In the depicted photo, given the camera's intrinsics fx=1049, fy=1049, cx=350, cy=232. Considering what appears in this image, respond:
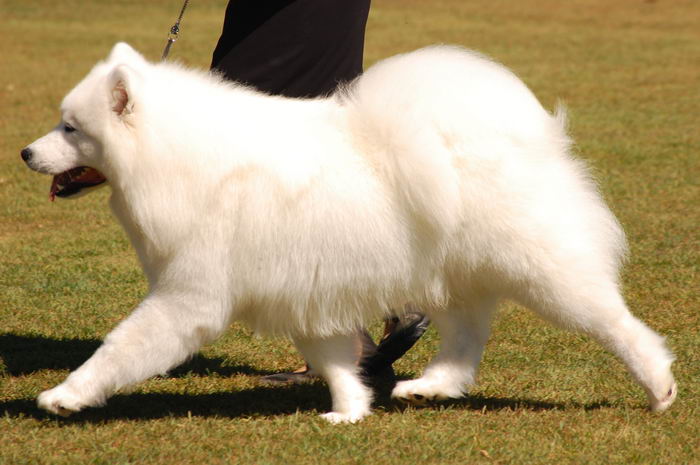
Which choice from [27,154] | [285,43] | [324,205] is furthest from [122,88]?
[285,43]

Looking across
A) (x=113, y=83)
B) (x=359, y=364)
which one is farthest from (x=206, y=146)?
(x=359, y=364)

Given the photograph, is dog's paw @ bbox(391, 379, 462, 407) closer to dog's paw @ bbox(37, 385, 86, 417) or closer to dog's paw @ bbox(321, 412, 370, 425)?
dog's paw @ bbox(321, 412, 370, 425)

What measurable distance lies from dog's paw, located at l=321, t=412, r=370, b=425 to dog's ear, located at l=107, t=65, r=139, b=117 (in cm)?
155

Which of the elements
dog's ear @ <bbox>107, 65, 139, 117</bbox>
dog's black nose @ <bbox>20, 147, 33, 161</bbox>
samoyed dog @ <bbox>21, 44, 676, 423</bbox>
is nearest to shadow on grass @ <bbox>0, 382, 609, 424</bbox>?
samoyed dog @ <bbox>21, 44, 676, 423</bbox>

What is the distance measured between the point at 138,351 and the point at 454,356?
1.44m

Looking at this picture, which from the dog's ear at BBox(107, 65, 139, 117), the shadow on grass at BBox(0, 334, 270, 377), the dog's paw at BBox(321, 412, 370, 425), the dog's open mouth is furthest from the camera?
the shadow on grass at BBox(0, 334, 270, 377)

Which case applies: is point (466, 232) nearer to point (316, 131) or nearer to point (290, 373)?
point (316, 131)

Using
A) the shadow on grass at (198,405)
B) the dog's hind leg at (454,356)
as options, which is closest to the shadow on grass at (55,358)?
the shadow on grass at (198,405)

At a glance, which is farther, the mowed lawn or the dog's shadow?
the dog's shadow

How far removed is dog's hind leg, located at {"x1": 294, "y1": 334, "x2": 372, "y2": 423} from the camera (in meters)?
4.54

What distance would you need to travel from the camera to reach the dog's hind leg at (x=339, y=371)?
14.9ft

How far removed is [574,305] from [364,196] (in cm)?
98

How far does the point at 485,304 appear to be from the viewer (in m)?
4.74

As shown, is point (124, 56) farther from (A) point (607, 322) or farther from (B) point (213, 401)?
(A) point (607, 322)
